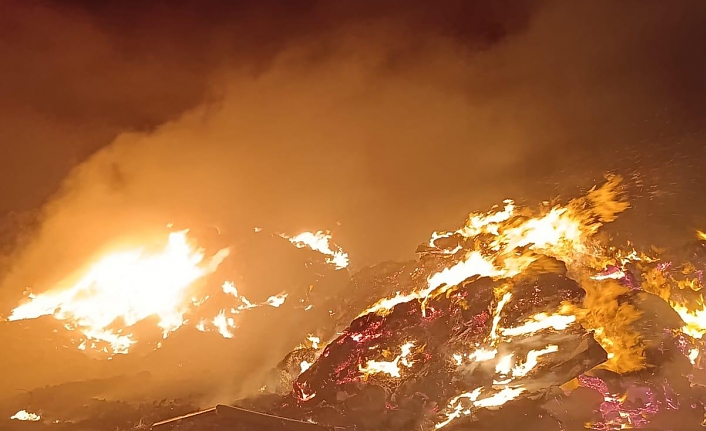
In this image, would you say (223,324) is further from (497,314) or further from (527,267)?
(527,267)

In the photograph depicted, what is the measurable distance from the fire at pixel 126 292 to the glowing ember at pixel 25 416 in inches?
44.3

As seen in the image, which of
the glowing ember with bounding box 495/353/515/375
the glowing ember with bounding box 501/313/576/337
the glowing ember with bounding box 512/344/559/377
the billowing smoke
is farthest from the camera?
the glowing ember with bounding box 512/344/559/377

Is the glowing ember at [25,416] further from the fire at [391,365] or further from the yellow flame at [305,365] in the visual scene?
the fire at [391,365]

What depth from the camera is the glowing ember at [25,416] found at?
5.54 meters

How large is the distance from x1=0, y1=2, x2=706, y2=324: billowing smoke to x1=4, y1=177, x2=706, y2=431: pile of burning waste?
0.48 m

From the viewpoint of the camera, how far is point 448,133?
5227mm

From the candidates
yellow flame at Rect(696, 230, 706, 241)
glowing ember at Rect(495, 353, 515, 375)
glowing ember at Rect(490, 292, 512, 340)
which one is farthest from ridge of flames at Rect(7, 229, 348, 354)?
yellow flame at Rect(696, 230, 706, 241)

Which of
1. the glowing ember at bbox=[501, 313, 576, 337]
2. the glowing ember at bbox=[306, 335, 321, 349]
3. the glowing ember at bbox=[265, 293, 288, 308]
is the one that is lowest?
the glowing ember at bbox=[501, 313, 576, 337]

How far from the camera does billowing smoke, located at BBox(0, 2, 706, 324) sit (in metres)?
4.96

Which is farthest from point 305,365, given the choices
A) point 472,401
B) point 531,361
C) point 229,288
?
point 531,361

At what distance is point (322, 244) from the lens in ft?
17.9

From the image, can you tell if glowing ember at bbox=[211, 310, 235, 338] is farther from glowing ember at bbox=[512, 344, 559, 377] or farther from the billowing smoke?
glowing ember at bbox=[512, 344, 559, 377]

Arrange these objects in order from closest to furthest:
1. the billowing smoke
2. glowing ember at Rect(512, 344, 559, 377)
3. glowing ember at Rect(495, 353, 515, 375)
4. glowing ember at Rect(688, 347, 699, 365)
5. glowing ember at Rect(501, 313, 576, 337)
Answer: the billowing smoke < glowing ember at Rect(501, 313, 576, 337) < glowing ember at Rect(495, 353, 515, 375) < glowing ember at Rect(512, 344, 559, 377) < glowing ember at Rect(688, 347, 699, 365)

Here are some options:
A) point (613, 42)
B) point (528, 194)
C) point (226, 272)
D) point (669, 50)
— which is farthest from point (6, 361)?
point (669, 50)
